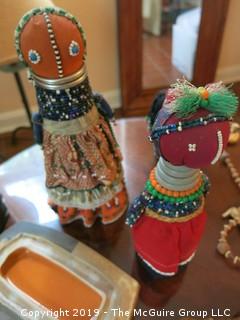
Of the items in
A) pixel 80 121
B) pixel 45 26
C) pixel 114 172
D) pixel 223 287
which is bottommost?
pixel 223 287

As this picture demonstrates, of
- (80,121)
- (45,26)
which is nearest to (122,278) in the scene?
(80,121)

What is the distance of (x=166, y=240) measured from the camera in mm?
485

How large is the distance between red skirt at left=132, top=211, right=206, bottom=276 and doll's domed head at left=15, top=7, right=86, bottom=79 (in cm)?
25

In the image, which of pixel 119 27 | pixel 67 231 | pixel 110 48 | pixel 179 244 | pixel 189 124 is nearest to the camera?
pixel 189 124

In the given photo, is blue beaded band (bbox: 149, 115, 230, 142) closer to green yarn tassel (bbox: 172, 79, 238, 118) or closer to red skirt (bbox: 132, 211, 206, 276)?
green yarn tassel (bbox: 172, 79, 238, 118)

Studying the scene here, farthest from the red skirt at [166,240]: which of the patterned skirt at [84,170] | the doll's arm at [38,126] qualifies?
the doll's arm at [38,126]

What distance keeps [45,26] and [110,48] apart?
0.97 metres

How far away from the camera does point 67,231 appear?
0.63m

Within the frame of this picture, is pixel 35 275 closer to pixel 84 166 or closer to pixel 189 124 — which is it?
pixel 84 166

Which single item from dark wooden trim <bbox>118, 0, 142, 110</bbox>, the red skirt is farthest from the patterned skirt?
dark wooden trim <bbox>118, 0, 142, 110</bbox>

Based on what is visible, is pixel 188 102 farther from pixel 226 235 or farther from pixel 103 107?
pixel 226 235

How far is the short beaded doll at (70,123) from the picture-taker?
426 millimetres

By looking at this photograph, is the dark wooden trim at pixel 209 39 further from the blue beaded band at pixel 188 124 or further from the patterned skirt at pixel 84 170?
the blue beaded band at pixel 188 124

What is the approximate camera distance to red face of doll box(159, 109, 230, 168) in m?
0.37
